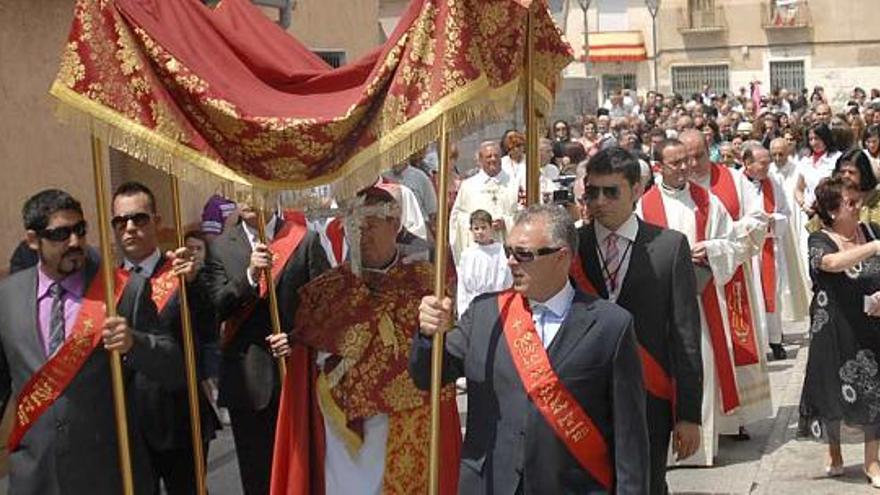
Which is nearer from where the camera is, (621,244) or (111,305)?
(111,305)

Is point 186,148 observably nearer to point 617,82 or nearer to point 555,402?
point 555,402

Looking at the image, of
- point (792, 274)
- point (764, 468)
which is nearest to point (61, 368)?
point (764, 468)

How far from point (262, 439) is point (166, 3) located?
2.07 metres

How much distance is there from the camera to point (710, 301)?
27.9 feet

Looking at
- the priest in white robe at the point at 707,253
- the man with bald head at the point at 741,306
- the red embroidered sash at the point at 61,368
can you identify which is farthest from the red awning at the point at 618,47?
the red embroidered sash at the point at 61,368

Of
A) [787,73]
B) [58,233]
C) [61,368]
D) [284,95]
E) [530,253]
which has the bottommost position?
[61,368]

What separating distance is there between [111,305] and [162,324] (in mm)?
689

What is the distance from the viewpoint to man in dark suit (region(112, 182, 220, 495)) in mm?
6199

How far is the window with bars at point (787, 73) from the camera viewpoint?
48969 mm

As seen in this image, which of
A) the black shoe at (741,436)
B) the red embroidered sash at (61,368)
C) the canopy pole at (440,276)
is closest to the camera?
the canopy pole at (440,276)

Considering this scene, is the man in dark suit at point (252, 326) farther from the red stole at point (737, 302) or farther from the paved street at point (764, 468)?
the red stole at point (737, 302)

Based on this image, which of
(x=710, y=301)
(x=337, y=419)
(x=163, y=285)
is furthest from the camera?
(x=710, y=301)

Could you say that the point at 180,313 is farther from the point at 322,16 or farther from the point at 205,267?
the point at 322,16

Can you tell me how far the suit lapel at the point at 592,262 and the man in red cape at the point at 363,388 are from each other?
62cm
